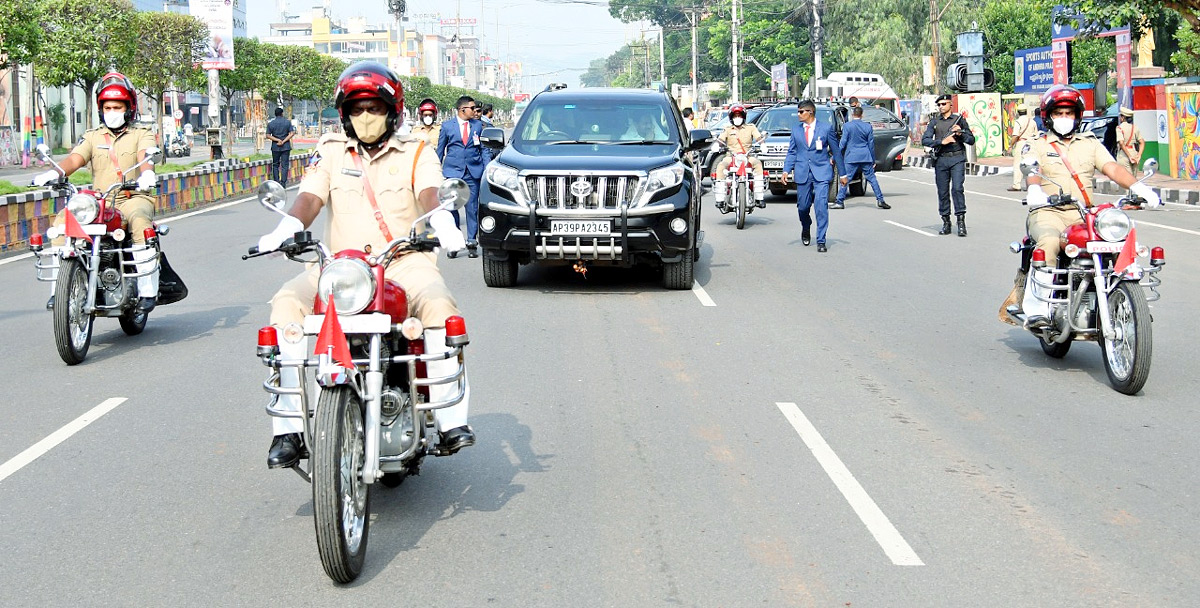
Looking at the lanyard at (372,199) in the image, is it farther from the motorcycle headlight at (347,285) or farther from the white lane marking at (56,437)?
the white lane marking at (56,437)

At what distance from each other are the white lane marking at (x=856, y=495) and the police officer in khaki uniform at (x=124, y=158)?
476 centimetres

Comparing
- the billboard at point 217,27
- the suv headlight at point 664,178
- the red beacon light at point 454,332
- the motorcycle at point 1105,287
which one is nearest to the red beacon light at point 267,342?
the red beacon light at point 454,332

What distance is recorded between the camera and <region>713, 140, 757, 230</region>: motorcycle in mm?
19817

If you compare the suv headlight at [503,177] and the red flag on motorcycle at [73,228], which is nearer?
the red flag on motorcycle at [73,228]

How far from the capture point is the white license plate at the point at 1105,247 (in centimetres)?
823

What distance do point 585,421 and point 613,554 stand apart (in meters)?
2.24

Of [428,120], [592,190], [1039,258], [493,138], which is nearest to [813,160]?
[493,138]

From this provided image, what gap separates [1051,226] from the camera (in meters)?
8.84

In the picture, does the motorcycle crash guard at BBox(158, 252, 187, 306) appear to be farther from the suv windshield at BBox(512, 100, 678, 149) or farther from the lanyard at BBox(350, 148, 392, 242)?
the lanyard at BBox(350, 148, 392, 242)

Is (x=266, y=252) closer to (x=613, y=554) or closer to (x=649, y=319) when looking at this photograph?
(x=613, y=554)

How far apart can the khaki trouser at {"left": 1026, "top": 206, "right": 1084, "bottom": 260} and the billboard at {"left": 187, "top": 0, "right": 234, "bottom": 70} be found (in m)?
31.1

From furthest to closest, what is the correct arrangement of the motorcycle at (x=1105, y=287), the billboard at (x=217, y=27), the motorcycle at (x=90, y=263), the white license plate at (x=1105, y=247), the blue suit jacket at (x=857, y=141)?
the billboard at (x=217, y=27) → the blue suit jacket at (x=857, y=141) → the motorcycle at (x=90, y=263) → the white license plate at (x=1105, y=247) → the motorcycle at (x=1105, y=287)

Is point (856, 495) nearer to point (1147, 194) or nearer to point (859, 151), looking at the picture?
point (1147, 194)

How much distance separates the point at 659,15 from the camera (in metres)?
138
